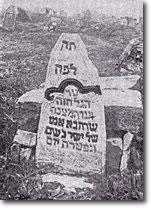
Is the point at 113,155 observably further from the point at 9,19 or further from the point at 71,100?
the point at 9,19

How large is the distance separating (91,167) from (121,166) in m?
0.15

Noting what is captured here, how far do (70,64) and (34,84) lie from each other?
21cm

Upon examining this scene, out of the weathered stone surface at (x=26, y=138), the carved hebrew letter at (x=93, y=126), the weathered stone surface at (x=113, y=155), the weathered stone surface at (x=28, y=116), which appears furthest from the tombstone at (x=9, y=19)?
the weathered stone surface at (x=113, y=155)

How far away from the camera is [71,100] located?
2311mm

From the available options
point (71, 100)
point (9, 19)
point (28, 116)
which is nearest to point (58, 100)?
point (71, 100)

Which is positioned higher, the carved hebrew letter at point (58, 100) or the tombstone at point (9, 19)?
the tombstone at point (9, 19)

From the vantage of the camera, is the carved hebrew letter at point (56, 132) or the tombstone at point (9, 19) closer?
the carved hebrew letter at point (56, 132)

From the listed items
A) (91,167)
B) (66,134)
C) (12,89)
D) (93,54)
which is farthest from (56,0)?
(91,167)

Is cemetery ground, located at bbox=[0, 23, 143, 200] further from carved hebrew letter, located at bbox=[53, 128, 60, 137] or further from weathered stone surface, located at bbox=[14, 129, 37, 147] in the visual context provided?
carved hebrew letter, located at bbox=[53, 128, 60, 137]

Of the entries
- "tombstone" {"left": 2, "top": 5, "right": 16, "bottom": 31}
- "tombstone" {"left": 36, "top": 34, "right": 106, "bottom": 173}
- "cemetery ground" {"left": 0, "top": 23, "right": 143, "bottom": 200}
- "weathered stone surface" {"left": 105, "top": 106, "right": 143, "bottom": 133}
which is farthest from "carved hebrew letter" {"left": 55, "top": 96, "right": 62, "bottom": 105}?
"tombstone" {"left": 2, "top": 5, "right": 16, "bottom": 31}

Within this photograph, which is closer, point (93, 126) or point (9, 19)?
point (93, 126)

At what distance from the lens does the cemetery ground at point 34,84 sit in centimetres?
223

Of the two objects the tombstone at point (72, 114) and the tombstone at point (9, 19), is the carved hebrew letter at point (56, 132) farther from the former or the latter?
the tombstone at point (9, 19)

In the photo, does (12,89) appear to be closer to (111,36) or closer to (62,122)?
(62,122)
